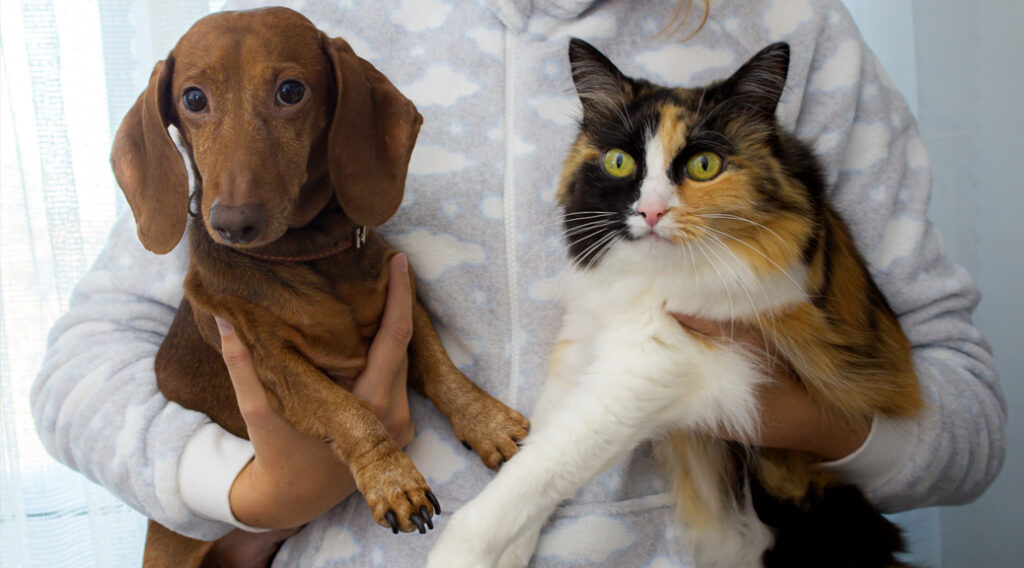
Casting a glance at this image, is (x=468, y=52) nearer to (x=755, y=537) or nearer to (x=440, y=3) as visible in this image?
(x=440, y=3)

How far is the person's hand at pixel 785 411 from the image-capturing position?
1.01 m

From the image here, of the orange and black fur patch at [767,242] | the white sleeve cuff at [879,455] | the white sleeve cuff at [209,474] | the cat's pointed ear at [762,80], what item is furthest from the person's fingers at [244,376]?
the white sleeve cuff at [879,455]

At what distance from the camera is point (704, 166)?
0.95 metres

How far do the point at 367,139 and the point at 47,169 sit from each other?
34.2 inches

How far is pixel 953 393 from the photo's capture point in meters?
1.16

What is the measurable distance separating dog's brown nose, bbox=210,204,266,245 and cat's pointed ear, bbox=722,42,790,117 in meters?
0.67

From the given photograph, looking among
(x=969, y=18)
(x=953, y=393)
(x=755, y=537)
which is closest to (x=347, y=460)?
(x=755, y=537)

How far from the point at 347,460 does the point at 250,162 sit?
1.38ft

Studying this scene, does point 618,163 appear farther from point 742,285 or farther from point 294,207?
point 294,207

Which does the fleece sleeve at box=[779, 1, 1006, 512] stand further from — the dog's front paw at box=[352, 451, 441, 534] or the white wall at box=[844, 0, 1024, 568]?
the dog's front paw at box=[352, 451, 441, 534]

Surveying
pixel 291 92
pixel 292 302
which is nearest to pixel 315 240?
pixel 292 302

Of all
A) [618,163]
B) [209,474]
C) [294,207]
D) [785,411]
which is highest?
[618,163]

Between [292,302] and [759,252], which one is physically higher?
[759,252]

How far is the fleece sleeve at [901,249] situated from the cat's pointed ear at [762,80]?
24 cm
